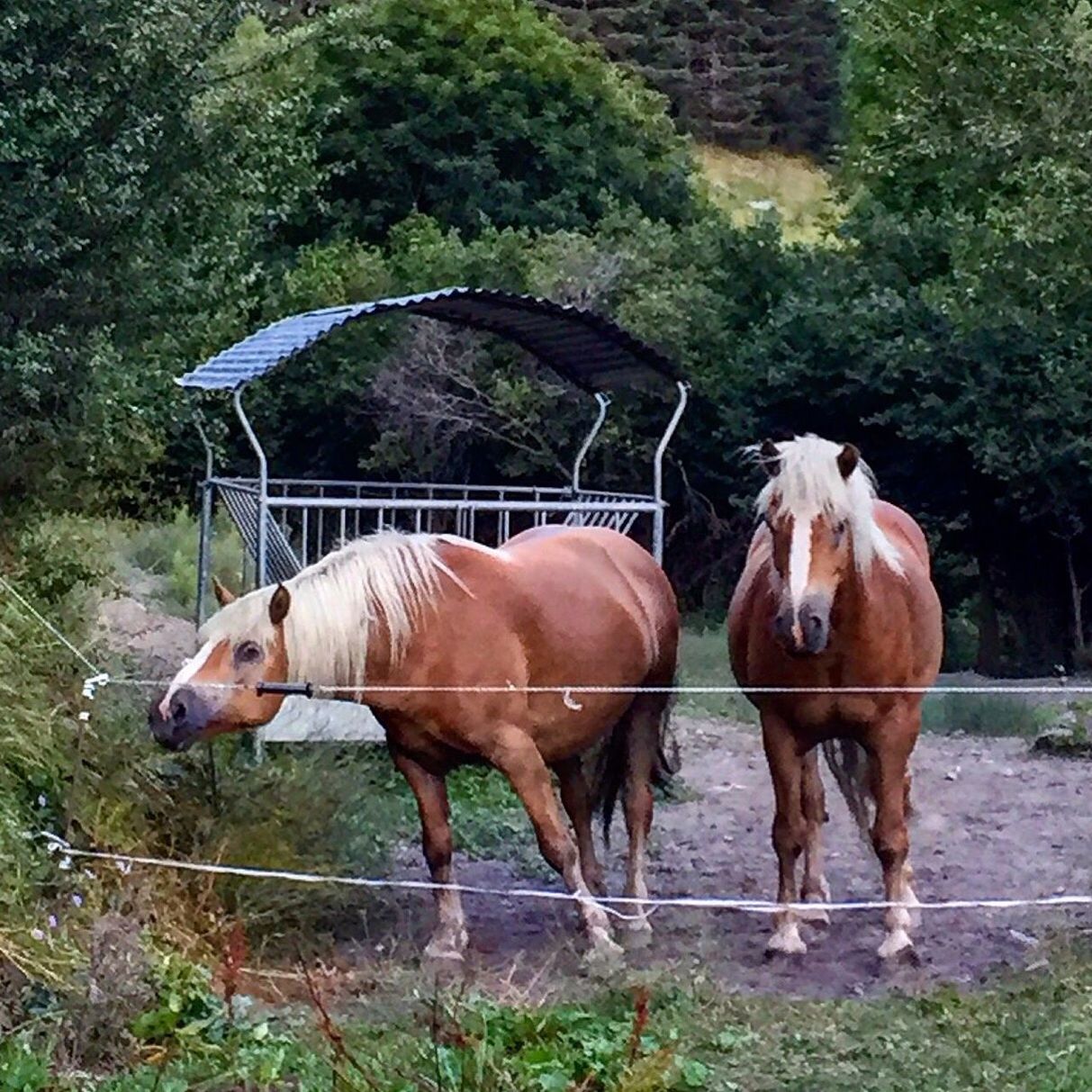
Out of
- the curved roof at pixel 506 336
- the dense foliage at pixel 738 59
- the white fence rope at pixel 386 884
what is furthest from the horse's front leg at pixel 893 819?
the dense foliage at pixel 738 59

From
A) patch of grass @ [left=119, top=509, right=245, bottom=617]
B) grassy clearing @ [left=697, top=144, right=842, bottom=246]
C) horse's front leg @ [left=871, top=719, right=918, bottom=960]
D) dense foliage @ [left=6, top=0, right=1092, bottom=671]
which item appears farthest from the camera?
grassy clearing @ [left=697, top=144, right=842, bottom=246]

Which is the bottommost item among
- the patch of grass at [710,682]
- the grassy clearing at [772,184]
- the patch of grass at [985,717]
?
the patch of grass at [710,682]

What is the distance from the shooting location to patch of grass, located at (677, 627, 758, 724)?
484 inches

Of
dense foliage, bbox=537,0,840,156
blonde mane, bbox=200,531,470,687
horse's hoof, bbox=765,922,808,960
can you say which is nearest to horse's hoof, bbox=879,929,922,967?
horse's hoof, bbox=765,922,808,960

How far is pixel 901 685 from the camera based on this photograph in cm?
584

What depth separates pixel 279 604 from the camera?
5.34 metres

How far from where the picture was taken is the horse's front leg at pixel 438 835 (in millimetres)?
5738

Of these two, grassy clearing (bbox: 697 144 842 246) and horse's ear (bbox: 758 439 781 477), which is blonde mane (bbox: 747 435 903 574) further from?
grassy clearing (bbox: 697 144 842 246)

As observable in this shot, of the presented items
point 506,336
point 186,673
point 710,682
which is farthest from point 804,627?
point 710,682

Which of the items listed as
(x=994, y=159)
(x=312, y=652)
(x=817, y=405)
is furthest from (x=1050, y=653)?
(x=312, y=652)

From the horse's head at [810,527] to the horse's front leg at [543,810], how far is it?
92 centimetres

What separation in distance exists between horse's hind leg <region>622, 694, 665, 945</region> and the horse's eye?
1749 millimetres

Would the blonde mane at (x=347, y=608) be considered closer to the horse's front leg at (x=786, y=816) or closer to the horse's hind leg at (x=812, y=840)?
the horse's front leg at (x=786, y=816)

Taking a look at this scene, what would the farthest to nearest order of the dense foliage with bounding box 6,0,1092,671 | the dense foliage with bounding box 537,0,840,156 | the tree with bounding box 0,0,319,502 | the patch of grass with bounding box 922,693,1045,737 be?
the dense foliage with bounding box 537,0,840,156, the patch of grass with bounding box 922,693,1045,737, the dense foliage with bounding box 6,0,1092,671, the tree with bounding box 0,0,319,502
